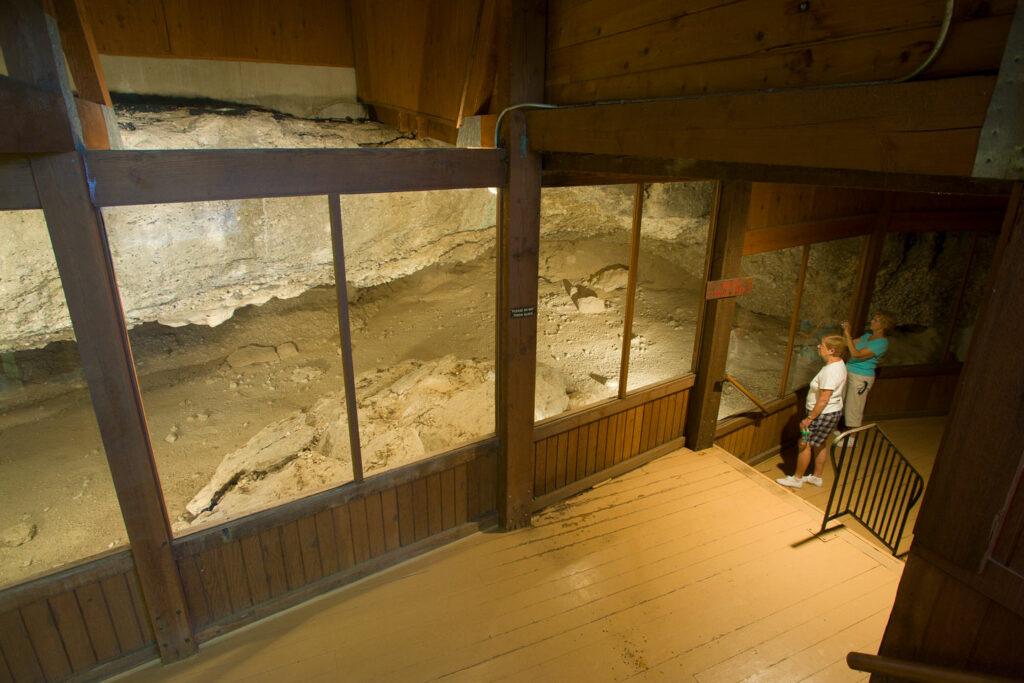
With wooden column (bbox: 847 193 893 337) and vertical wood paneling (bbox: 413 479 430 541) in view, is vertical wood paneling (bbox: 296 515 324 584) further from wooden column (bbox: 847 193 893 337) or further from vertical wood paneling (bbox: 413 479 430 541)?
wooden column (bbox: 847 193 893 337)

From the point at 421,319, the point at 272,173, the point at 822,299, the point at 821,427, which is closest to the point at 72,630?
the point at 272,173

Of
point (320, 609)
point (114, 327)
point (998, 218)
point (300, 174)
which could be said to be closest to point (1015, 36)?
point (300, 174)

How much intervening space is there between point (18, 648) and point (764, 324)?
371 inches

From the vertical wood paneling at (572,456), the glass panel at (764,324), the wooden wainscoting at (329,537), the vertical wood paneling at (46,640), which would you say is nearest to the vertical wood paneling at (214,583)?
the wooden wainscoting at (329,537)

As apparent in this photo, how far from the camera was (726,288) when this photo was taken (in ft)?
17.1

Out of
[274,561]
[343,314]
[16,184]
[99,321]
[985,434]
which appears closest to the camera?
[985,434]

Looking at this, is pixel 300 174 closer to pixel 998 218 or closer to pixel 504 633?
pixel 504 633

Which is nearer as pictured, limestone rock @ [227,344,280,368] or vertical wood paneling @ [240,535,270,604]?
vertical wood paneling @ [240,535,270,604]

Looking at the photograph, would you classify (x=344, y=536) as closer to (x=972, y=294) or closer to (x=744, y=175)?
(x=744, y=175)

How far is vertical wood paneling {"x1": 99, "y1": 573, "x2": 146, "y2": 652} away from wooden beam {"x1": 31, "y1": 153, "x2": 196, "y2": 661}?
0.10 metres

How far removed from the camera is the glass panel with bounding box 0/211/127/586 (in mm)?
4445

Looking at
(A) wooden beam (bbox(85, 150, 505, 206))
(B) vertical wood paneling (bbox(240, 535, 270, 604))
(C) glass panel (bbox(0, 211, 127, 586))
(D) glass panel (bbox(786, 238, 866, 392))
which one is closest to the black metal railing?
(D) glass panel (bbox(786, 238, 866, 392))

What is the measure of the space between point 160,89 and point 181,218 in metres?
1.13

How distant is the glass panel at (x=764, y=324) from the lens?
7674mm
